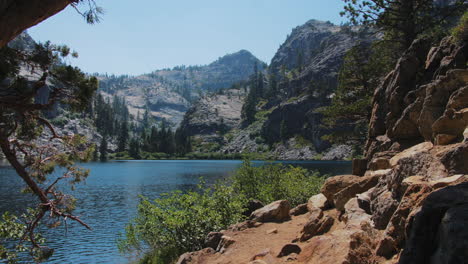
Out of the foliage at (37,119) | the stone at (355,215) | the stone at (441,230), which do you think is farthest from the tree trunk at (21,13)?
the stone at (355,215)

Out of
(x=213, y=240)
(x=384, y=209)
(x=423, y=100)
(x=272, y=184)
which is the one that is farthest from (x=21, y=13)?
(x=272, y=184)

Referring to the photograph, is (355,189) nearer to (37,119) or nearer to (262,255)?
(262,255)

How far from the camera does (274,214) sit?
48.4ft

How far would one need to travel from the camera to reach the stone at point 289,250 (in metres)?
9.69

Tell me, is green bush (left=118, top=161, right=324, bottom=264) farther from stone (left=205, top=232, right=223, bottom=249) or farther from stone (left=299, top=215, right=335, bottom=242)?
stone (left=299, top=215, right=335, bottom=242)

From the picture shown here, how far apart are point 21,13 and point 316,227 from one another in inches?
380

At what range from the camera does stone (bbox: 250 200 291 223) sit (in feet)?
48.3

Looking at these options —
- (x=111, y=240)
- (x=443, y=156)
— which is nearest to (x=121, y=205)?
(x=111, y=240)

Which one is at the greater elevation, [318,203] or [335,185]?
[335,185]

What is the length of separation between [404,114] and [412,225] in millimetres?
9214

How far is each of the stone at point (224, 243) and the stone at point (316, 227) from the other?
2704 millimetres

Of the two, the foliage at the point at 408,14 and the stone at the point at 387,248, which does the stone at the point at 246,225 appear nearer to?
the stone at the point at 387,248

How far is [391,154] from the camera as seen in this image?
13195 millimetres

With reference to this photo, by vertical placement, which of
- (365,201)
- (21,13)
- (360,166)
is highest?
(21,13)
